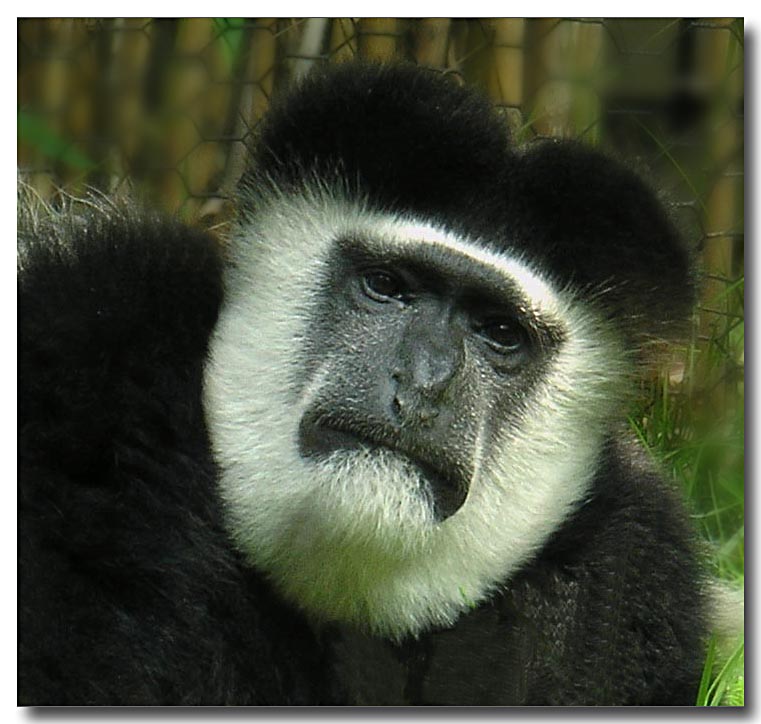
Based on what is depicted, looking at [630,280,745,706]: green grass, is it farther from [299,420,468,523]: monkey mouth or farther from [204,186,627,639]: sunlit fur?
[299,420,468,523]: monkey mouth

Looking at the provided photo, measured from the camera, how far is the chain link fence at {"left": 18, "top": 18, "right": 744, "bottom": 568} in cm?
214

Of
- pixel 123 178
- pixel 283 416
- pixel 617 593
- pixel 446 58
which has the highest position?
→ pixel 446 58

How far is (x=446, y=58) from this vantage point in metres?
2.11

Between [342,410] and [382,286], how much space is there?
217 millimetres

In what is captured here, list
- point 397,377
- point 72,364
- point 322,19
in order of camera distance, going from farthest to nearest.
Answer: point 322,19, point 72,364, point 397,377

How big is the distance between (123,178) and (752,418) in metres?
1.07

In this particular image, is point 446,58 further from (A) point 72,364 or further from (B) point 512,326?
(A) point 72,364

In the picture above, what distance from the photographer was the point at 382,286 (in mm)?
2004

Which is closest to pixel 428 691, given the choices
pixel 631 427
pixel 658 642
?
pixel 658 642

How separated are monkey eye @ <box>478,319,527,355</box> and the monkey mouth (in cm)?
22

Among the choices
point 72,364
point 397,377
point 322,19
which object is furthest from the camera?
point 322,19

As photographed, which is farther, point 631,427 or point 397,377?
point 631,427

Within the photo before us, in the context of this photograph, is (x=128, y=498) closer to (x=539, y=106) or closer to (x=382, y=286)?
(x=382, y=286)

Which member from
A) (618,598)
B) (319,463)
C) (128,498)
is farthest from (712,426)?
(128,498)
